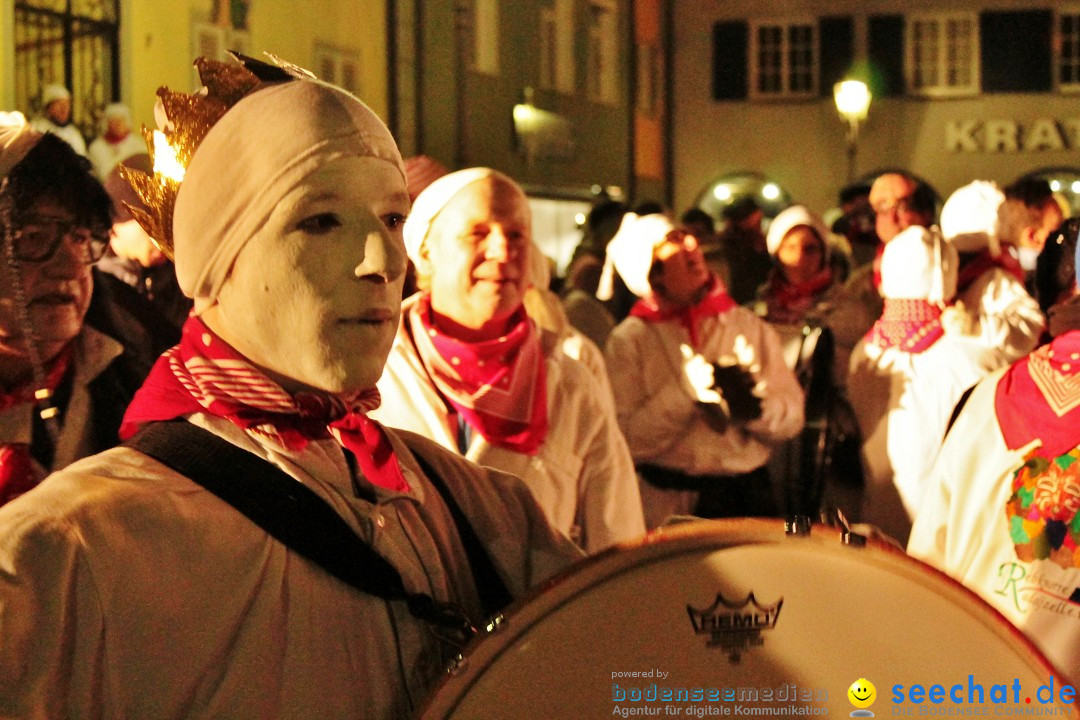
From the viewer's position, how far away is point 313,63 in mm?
11531

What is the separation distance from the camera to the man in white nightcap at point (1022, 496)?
3236 mm

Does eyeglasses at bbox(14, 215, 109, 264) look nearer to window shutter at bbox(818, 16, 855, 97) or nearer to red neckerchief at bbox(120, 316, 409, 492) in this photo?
red neckerchief at bbox(120, 316, 409, 492)

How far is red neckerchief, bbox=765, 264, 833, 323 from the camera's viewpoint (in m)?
7.40

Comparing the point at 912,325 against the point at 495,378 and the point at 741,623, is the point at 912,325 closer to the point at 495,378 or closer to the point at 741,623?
the point at 495,378

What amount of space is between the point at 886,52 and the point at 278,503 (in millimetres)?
27734

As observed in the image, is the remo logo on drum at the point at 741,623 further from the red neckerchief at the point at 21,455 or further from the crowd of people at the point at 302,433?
the red neckerchief at the point at 21,455

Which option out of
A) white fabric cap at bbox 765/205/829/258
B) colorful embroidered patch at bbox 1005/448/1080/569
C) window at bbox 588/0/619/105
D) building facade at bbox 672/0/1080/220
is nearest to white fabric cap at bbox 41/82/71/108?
white fabric cap at bbox 765/205/829/258

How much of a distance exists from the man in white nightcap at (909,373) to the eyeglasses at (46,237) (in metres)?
3.95

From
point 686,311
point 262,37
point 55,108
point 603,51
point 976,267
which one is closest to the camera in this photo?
point 686,311

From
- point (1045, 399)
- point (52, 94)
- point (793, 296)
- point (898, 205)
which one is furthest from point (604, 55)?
point (1045, 399)

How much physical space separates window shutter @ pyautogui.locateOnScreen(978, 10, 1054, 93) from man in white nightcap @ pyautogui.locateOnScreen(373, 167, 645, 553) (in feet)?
84.0

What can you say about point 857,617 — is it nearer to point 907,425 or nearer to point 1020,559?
point 1020,559

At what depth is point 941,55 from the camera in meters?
27.8

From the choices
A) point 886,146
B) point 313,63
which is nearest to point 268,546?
point 313,63
